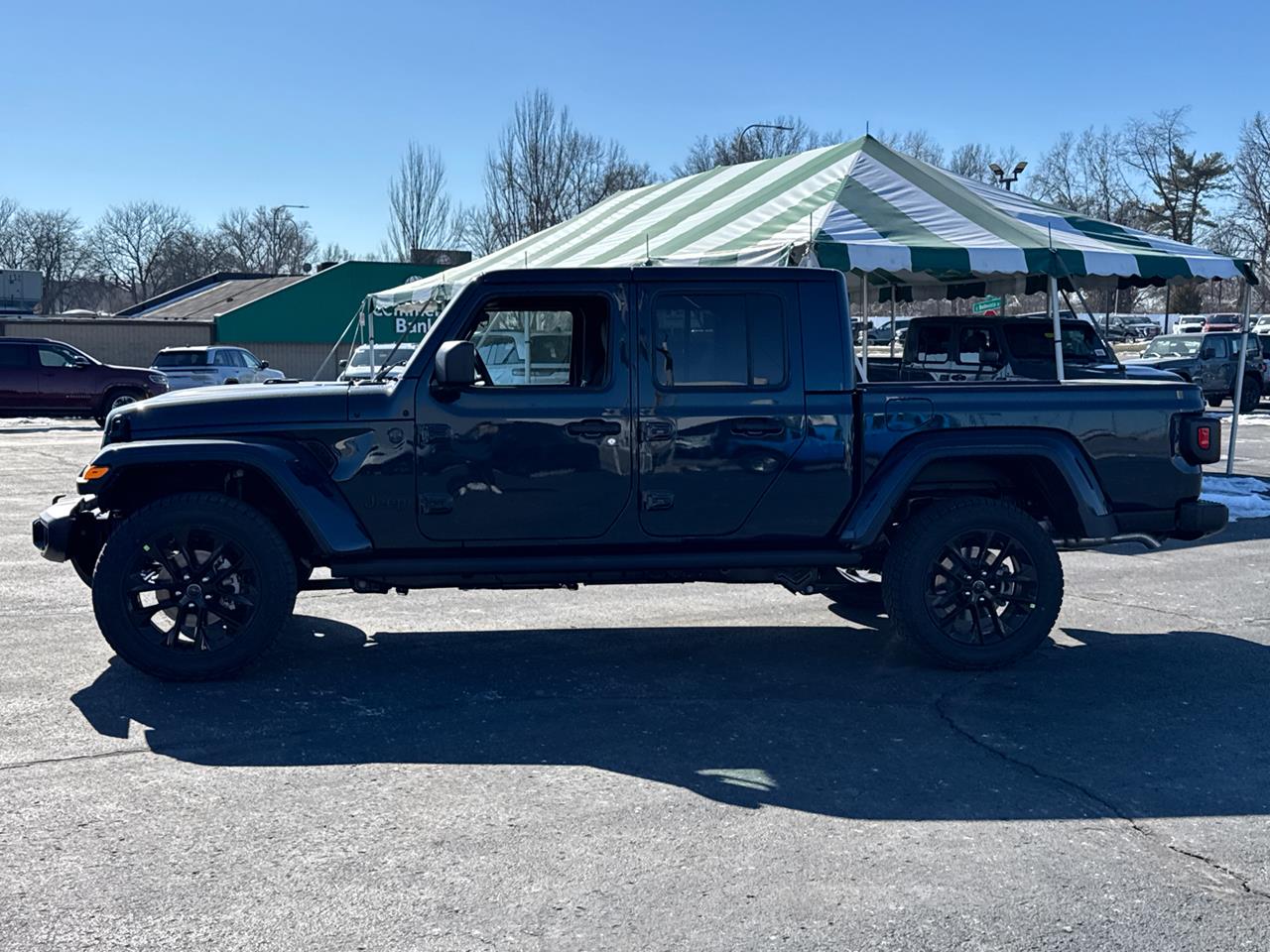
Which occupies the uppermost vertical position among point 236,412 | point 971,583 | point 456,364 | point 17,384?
point 456,364

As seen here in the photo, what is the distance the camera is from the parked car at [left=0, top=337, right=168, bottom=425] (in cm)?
2498

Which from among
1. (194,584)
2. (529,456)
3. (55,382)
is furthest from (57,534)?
(55,382)

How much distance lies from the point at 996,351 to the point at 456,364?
1153 cm

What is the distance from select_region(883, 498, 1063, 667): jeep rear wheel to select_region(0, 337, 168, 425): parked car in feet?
70.5

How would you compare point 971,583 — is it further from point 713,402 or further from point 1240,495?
point 1240,495

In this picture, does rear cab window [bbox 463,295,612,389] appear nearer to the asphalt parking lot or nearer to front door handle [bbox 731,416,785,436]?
front door handle [bbox 731,416,785,436]

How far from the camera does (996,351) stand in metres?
16.1

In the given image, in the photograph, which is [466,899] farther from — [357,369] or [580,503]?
[357,369]

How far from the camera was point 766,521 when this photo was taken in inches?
250

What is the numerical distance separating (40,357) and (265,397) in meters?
21.4

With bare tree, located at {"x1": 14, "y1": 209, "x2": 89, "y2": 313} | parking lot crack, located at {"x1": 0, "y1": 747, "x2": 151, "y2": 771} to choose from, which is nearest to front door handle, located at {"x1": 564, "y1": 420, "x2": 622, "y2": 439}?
parking lot crack, located at {"x1": 0, "y1": 747, "x2": 151, "y2": 771}

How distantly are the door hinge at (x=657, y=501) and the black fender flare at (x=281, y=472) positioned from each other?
1333mm

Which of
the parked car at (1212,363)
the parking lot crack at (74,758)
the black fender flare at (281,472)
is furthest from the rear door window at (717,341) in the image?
the parked car at (1212,363)

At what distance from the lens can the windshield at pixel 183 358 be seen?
31.6 meters
